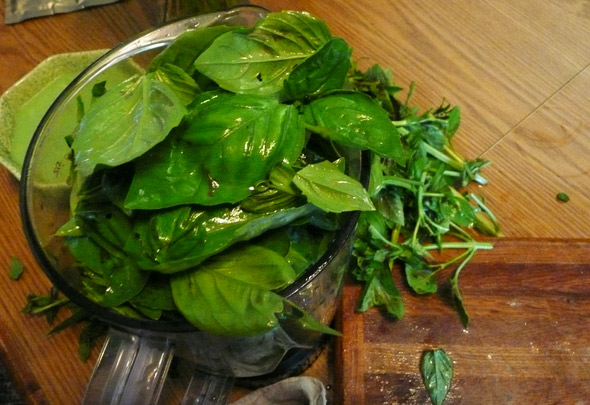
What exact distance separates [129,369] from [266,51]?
24 centimetres

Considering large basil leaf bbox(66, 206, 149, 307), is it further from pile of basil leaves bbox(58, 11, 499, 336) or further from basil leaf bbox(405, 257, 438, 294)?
basil leaf bbox(405, 257, 438, 294)

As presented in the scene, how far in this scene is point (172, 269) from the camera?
320mm

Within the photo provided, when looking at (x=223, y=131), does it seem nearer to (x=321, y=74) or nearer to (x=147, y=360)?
(x=321, y=74)

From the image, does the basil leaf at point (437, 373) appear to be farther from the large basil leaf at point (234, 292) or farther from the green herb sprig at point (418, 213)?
the large basil leaf at point (234, 292)

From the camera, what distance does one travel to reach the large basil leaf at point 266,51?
0.35 m

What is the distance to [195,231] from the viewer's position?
327 mm

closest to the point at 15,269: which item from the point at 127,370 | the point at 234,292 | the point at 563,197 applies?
the point at 127,370

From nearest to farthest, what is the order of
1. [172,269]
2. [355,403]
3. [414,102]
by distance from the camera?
[172,269] → [355,403] → [414,102]

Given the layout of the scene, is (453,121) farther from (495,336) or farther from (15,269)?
(15,269)

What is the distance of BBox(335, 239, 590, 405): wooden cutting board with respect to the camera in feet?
1.66

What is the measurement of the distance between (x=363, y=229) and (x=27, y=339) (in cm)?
35

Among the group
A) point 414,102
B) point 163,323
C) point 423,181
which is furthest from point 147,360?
point 414,102

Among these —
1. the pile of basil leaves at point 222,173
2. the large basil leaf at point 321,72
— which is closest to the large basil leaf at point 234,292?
the pile of basil leaves at point 222,173

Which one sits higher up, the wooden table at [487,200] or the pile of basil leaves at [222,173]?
the pile of basil leaves at [222,173]
